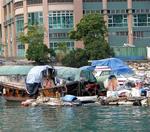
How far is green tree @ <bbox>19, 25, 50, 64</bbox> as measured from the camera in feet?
414

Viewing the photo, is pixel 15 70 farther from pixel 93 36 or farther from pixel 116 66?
pixel 93 36

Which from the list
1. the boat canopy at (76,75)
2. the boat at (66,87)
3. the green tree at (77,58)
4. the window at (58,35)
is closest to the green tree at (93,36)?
the green tree at (77,58)

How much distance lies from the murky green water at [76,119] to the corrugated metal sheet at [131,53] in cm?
7310

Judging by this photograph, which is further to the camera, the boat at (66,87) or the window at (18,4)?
the window at (18,4)

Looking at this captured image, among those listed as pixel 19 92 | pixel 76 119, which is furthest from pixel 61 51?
pixel 76 119

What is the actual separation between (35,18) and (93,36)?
2881cm

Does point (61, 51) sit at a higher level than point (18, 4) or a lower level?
lower

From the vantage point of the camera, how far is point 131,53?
439 ft

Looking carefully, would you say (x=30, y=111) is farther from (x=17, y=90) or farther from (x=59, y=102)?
(x=17, y=90)

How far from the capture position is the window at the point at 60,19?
140 meters

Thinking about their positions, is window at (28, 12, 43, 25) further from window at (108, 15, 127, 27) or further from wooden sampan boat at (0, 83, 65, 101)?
wooden sampan boat at (0, 83, 65, 101)

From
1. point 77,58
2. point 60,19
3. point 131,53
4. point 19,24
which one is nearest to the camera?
point 77,58

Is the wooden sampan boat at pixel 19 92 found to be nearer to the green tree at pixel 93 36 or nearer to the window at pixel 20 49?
the green tree at pixel 93 36

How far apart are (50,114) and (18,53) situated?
99.9 meters
